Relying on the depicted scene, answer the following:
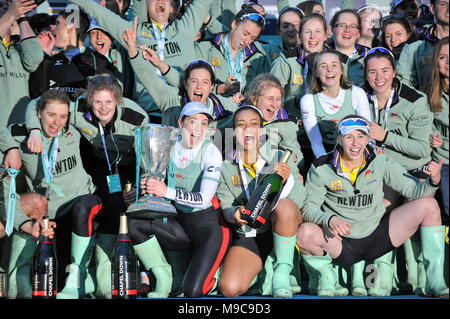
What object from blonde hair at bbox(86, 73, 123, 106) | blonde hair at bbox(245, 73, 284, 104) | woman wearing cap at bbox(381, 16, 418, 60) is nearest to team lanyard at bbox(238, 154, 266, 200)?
blonde hair at bbox(245, 73, 284, 104)

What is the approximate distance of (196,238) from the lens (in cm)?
474

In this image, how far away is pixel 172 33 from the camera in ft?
19.4

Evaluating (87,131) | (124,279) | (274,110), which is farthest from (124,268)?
(274,110)

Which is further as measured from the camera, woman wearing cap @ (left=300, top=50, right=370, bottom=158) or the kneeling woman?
woman wearing cap @ (left=300, top=50, right=370, bottom=158)

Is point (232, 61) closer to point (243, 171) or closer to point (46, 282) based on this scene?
point (243, 171)

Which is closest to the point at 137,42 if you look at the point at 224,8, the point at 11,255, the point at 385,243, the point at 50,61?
the point at 50,61

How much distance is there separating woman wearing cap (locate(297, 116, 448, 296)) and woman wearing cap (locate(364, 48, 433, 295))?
0.68ft

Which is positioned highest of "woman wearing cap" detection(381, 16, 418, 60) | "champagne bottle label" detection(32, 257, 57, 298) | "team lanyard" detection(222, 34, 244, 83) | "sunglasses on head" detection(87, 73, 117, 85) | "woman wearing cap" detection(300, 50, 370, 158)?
"woman wearing cap" detection(381, 16, 418, 60)

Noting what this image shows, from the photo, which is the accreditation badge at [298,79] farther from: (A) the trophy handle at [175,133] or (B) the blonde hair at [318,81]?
(A) the trophy handle at [175,133]

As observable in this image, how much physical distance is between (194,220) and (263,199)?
0.59 m

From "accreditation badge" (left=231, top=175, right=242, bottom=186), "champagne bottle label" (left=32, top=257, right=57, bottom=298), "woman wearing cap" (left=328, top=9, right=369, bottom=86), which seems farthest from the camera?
"woman wearing cap" (left=328, top=9, right=369, bottom=86)

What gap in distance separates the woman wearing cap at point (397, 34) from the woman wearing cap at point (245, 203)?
1.64 metres

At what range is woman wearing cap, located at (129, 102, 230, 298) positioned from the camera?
461cm

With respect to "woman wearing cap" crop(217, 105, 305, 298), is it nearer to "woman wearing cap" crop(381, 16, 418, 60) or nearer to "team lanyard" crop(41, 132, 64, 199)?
"team lanyard" crop(41, 132, 64, 199)
